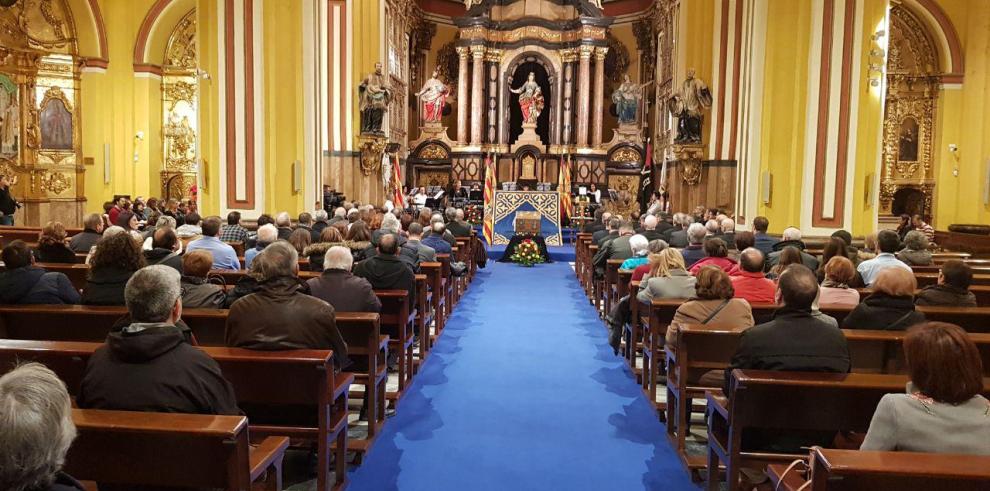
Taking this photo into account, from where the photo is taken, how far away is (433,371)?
277 inches

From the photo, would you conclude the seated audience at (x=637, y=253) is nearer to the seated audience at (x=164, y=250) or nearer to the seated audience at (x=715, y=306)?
the seated audience at (x=715, y=306)

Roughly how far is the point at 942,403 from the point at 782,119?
29.1 ft

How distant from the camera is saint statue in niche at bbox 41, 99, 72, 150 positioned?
17422 millimetres

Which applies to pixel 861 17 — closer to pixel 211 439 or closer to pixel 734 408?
pixel 734 408

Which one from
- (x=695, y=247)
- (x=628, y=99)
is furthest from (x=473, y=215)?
(x=695, y=247)

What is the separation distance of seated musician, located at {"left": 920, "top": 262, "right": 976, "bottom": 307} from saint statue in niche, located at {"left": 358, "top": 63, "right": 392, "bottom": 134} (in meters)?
13.8

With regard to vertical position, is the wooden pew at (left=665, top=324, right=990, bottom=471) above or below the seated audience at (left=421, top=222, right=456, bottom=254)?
below

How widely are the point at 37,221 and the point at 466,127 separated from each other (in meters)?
14.0

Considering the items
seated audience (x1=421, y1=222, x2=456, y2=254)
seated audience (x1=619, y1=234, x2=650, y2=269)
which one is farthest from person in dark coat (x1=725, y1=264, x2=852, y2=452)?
seated audience (x1=421, y1=222, x2=456, y2=254)

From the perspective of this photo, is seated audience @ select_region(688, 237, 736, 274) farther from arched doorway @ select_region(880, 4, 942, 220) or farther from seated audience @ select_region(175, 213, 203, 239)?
arched doorway @ select_region(880, 4, 942, 220)

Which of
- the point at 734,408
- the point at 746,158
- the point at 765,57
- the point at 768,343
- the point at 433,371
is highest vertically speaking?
the point at 765,57

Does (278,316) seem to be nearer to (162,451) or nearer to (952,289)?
(162,451)

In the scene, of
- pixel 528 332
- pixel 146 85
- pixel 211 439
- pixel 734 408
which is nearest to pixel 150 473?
pixel 211 439

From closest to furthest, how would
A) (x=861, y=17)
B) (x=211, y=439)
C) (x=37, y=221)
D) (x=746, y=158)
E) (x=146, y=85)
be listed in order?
(x=211, y=439)
(x=861, y=17)
(x=746, y=158)
(x=37, y=221)
(x=146, y=85)
